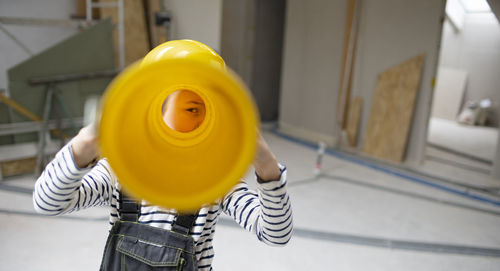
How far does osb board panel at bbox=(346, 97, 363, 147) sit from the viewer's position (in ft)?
19.0

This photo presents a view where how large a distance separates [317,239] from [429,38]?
3044 millimetres

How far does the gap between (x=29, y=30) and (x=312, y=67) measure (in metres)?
3.94

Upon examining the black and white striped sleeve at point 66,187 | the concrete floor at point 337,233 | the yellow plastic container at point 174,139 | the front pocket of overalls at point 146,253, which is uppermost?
the yellow plastic container at point 174,139

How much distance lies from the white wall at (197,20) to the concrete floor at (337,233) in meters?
2.15

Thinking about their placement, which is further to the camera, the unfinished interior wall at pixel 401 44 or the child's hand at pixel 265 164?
the unfinished interior wall at pixel 401 44

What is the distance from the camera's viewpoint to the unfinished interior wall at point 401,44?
492 centimetres

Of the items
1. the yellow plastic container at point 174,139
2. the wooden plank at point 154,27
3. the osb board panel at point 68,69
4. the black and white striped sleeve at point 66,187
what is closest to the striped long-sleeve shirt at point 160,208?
the black and white striped sleeve at point 66,187

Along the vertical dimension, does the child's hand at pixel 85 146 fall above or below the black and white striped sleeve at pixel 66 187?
above

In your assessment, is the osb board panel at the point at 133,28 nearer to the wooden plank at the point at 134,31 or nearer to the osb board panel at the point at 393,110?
the wooden plank at the point at 134,31

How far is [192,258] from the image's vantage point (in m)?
1.13

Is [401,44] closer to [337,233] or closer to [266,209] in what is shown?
[337,233]

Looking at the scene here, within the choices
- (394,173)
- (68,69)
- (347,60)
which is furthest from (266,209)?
(347,60)

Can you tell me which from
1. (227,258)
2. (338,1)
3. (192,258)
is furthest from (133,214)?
(338,1)

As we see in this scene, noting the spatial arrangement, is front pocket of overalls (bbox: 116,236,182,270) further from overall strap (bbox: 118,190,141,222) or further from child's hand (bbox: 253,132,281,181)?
child's hand (bbox: 253,132,281,181)
